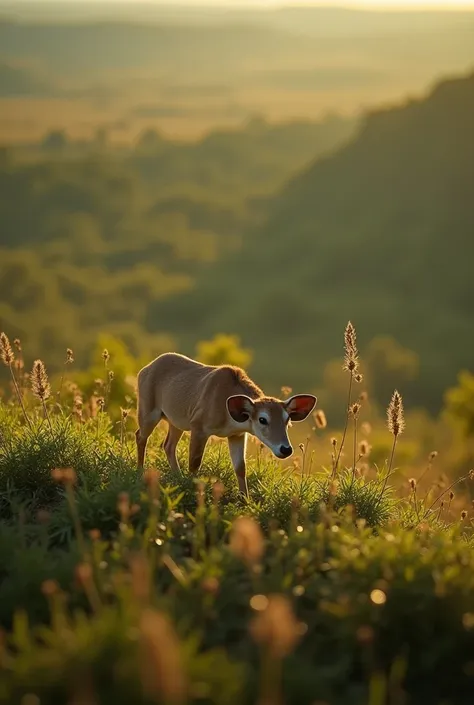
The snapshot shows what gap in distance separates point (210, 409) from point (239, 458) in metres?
0.65

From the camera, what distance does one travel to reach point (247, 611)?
7.39 meters

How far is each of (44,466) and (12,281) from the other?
6581 inches

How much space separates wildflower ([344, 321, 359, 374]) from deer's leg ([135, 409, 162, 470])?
9.31 ft

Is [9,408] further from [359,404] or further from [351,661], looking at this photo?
[351,661]

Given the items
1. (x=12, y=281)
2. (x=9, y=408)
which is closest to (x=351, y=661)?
(x=9, y=408)

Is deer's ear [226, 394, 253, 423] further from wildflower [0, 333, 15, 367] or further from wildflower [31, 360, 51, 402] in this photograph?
wildflower [0, 333, 15, 367]

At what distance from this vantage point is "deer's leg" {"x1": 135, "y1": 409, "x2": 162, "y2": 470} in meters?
12.0

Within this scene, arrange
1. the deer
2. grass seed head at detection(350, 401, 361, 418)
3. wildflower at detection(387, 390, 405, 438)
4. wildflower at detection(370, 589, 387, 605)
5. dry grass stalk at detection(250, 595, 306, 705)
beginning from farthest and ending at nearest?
grass seed head at detection(350, 401, 361, 418) < the deer < wildflower at detection(387, 390, 405, 438) < wildflower at detection(370, 589, 387, 605) < dry grass stalk at detection(250, 595, 306, 705)

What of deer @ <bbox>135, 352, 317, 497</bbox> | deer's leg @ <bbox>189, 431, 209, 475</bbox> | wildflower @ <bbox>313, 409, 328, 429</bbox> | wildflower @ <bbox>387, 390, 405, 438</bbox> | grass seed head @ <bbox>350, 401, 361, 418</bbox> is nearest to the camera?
wildflower @ <bbox>387, 390, 405, 438</bbox>

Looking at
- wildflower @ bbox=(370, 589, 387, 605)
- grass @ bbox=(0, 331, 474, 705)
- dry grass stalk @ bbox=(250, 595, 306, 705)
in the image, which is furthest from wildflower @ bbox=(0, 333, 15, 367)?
wildflower @ bbox=(370, 589, 387, 605)

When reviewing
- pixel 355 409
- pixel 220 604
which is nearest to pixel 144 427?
pixel 355 409

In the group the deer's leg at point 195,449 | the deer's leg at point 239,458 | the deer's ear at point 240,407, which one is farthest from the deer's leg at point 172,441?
the deer's ear at point 240,407

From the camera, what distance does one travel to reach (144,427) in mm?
12109

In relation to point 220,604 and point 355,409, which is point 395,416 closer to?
point 355,409
